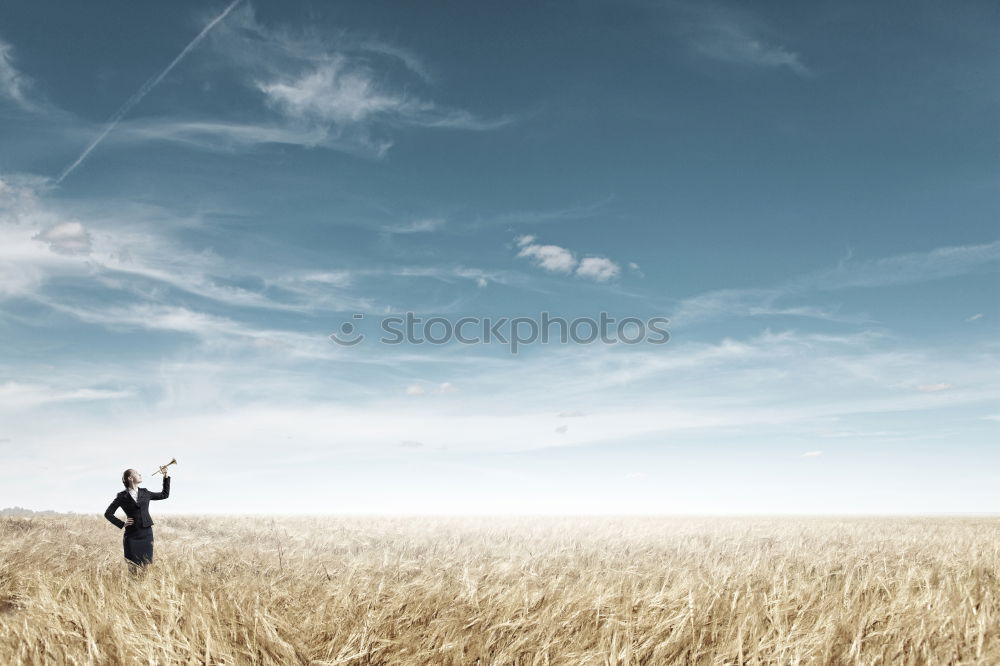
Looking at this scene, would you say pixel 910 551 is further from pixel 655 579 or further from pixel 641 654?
pixel 641 654

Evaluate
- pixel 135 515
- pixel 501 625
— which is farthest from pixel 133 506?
pixel 501 625

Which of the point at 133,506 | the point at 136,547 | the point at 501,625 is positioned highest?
the point at 133,506

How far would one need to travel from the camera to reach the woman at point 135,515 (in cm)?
1070

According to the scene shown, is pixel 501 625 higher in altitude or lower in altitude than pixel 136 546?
higher

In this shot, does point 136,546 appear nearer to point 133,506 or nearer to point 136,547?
point 136,547

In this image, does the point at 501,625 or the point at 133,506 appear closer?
the point at 501,625

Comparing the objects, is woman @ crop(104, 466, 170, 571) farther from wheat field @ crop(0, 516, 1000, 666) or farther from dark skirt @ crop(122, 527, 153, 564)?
wheat field @ crop(0, 516, 1000, 666)

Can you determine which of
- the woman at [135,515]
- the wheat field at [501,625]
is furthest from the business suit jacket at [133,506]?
the wheat field at [501,625]

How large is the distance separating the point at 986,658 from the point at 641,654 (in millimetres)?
2367

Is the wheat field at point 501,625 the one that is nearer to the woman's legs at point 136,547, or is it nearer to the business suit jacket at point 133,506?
the business suit jacket at point 133,506

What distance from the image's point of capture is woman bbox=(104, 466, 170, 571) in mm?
10695

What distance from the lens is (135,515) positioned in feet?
35.2

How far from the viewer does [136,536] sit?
1086 centimetres

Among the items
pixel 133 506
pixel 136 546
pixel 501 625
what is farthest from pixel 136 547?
pixel 501 625
